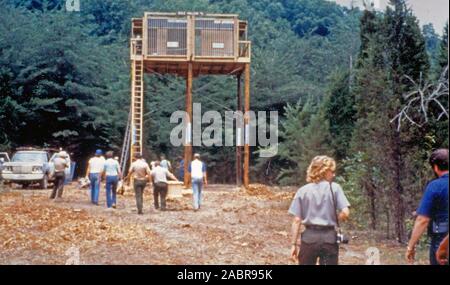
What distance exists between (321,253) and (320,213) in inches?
15.8

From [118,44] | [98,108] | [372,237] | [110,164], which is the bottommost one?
[372,237]

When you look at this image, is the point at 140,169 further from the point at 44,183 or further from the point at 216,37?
the point at 216,37

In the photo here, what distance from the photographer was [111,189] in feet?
58.4

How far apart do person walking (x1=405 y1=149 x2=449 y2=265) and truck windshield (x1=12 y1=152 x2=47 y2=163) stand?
2157 centimetres

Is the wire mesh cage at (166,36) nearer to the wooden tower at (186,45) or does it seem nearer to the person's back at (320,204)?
the wooden tower at (186,45)

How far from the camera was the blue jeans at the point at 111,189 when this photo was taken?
666 inches

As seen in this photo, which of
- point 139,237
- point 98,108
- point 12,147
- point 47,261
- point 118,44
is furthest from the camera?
point 118,44

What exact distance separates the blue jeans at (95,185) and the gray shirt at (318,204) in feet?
40.8

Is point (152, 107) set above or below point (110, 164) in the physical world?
above

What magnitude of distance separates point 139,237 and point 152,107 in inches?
1175

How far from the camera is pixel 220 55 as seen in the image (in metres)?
25.7
